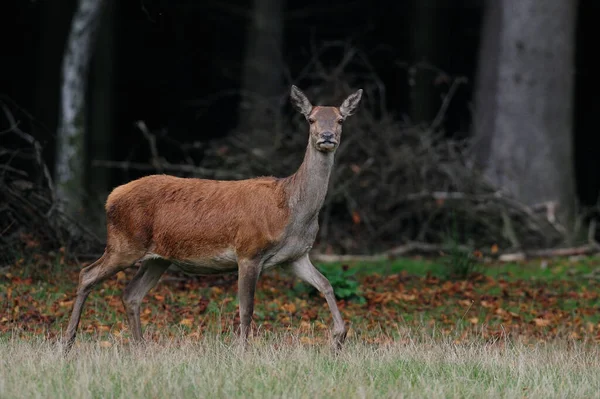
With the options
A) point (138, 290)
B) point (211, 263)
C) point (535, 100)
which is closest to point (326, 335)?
point (211, 263)

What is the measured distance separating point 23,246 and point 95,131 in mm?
11083

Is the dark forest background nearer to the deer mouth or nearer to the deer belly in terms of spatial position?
the deer belly

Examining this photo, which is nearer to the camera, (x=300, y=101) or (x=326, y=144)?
(x=326, y=144)

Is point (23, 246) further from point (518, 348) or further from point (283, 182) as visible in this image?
point (518, 348)

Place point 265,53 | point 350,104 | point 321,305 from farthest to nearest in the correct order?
point 265,53
point 321,305
point 350,104

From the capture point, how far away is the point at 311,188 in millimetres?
8672

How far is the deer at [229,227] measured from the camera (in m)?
8.56

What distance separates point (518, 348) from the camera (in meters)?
8.58

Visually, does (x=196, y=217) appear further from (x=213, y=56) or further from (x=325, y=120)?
(x=213, y=56)

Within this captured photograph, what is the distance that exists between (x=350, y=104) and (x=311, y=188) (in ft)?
2.59

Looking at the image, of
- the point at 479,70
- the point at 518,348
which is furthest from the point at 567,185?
the point at 518,348

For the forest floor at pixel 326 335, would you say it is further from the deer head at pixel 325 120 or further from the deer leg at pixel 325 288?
the deer head at pixel 325 120

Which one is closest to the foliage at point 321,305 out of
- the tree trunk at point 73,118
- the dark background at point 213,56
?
the tree trunk at point 73,118

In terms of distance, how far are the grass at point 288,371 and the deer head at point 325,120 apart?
1474 mm
